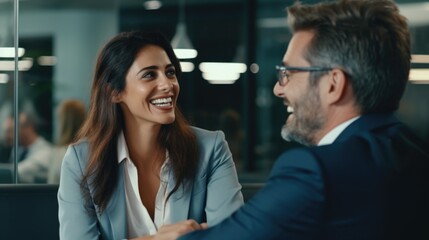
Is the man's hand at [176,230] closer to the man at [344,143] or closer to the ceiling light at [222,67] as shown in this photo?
the man at [344,143]

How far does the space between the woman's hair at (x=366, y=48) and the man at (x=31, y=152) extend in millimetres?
4034

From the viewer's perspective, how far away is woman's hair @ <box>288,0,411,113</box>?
157cm

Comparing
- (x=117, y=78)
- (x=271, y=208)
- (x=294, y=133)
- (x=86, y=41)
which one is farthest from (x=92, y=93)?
(x=86, y=41)

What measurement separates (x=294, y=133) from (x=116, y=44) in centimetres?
120

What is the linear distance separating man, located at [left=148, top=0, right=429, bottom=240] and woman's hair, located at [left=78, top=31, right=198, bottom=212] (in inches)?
39.5

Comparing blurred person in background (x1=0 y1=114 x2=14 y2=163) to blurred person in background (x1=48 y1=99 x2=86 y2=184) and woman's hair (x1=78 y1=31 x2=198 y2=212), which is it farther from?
woman's hair (x1=78 y1=31 x2=198 y2=212)

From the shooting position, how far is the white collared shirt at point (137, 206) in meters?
2.63

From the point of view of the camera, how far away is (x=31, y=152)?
630 centimetres

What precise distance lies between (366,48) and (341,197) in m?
0.30

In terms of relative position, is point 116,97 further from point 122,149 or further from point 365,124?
point 365,124

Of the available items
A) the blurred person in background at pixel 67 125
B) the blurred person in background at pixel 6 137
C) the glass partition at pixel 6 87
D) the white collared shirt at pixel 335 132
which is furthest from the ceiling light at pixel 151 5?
the white collared shirt at pixel 335 132

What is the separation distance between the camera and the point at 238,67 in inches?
335

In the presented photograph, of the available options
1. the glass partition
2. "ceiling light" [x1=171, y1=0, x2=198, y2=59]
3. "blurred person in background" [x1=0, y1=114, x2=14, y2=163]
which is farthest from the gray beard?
"ceiling light" [x1=171, y1=0, x2=198, y2=59]

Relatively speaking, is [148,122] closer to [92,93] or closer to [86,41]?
[92,93]
